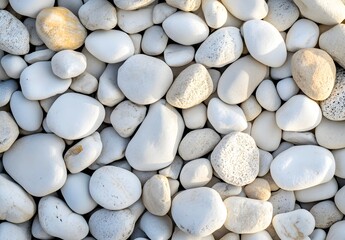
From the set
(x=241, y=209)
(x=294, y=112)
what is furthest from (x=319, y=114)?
(x=241, y=209)

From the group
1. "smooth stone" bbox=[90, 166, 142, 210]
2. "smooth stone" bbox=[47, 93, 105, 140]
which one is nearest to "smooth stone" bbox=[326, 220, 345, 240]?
"smooth stone" bbox=[90, 166, 142, 210]

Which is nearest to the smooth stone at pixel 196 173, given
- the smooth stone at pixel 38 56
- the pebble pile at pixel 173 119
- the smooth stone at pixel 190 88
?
the pebble pile at pixel 173 119

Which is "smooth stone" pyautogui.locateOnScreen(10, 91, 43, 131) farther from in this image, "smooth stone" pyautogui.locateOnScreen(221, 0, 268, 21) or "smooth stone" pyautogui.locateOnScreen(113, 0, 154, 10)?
"smooth stone" pyautogui.locateOnScreen(221, 0, 268, 21)

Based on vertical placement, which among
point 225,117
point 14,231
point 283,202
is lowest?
point 14,231

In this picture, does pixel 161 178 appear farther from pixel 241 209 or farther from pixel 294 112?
pixel 294 112

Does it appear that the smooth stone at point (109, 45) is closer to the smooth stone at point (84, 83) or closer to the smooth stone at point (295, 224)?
the smooth stone at point (84, 83)

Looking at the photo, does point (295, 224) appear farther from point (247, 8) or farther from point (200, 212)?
point (247, 8)

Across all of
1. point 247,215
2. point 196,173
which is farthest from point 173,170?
point 247,215
